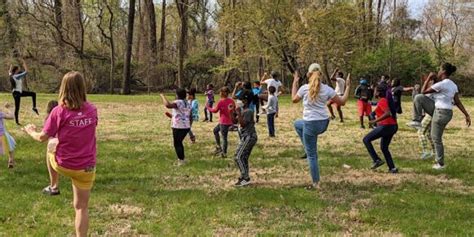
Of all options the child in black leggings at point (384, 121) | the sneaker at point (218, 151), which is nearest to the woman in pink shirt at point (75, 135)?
the child in black leggings at point (384, 121)

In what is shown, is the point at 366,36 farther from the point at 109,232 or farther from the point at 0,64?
the point at 109,232

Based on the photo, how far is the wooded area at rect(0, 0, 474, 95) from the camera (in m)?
35.6

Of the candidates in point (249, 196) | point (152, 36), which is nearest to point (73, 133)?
point (249, 196)

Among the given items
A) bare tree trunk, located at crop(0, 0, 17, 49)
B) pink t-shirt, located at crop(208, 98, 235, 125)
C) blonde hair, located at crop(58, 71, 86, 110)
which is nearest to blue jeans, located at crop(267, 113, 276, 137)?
pink t-shirt, located at crop(208, 98, 235, 125)

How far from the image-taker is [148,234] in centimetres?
579

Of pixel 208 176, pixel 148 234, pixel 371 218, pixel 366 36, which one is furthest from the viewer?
pixel 366 36

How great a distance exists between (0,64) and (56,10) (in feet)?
19.5

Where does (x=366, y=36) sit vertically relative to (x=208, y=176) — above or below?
above

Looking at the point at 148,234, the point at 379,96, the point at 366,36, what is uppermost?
the point at 366,36

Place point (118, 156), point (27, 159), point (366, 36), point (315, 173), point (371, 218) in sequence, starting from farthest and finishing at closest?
point (366, 36) → point (118, 156) → point (27, 159) → point (315, 173) → point (371, 218)

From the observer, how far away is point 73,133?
487 centimetres

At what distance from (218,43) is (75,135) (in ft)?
153

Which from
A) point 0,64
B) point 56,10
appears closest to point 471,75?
point 56,10

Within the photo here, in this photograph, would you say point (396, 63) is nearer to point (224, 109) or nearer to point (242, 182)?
point (224, 109)
